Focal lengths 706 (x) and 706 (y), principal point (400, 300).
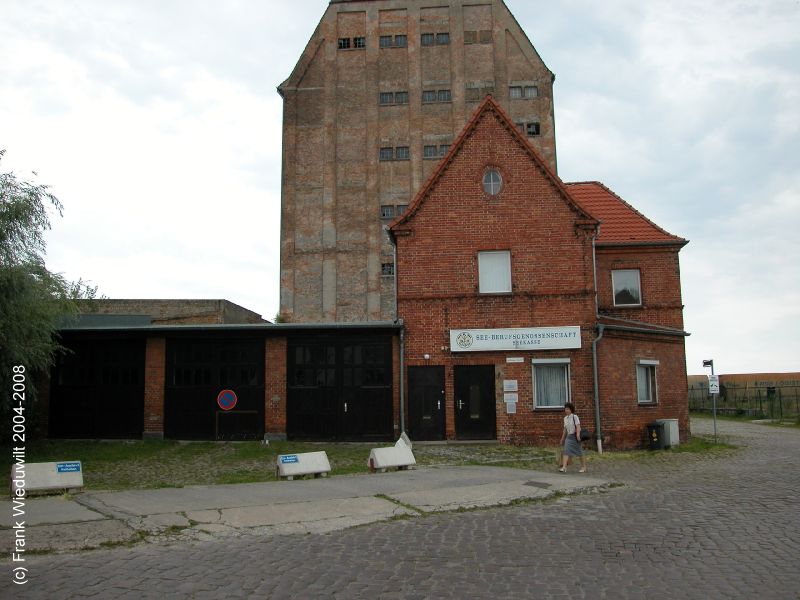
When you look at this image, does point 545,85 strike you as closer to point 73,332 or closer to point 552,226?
point 552,226

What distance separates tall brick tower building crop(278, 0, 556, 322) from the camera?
48719 mm

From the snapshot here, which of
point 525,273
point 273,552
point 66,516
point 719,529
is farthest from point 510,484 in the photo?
point 525,273

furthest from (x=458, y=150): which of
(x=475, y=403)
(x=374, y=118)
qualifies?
(x=374, y=118)

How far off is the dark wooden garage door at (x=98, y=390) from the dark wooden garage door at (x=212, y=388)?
103cm

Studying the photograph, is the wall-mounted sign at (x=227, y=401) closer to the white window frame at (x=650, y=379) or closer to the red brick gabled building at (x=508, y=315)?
the red brick gabled building at (x=508, y=315)

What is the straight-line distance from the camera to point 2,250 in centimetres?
1630

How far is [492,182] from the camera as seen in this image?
2139cm

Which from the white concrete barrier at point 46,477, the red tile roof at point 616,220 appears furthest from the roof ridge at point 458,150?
the white concrete barrier at point 46,477

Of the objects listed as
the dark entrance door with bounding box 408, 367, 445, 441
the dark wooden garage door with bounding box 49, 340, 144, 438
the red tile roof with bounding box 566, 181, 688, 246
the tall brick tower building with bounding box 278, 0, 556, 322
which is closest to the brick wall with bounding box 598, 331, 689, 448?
the dark entrance door with bounding box 408, 367, 445, 441

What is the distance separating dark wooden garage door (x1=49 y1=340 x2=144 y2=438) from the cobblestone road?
13735mm

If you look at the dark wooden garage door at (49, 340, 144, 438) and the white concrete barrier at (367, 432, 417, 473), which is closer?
the white concrete barrier at (367, 432, 417, 473)

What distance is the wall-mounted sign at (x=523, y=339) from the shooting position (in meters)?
20.2

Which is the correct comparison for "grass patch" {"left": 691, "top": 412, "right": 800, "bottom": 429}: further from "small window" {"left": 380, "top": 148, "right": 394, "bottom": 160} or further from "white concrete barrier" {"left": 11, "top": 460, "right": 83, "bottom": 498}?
"white concrete barrier" {"left": 11, "top": 460, "right": 83, "bottom": 498}

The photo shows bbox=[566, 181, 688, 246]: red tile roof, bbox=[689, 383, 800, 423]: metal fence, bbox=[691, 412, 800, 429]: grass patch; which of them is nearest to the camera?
bbox=[566, 181, 688, 246]: red tile roof
